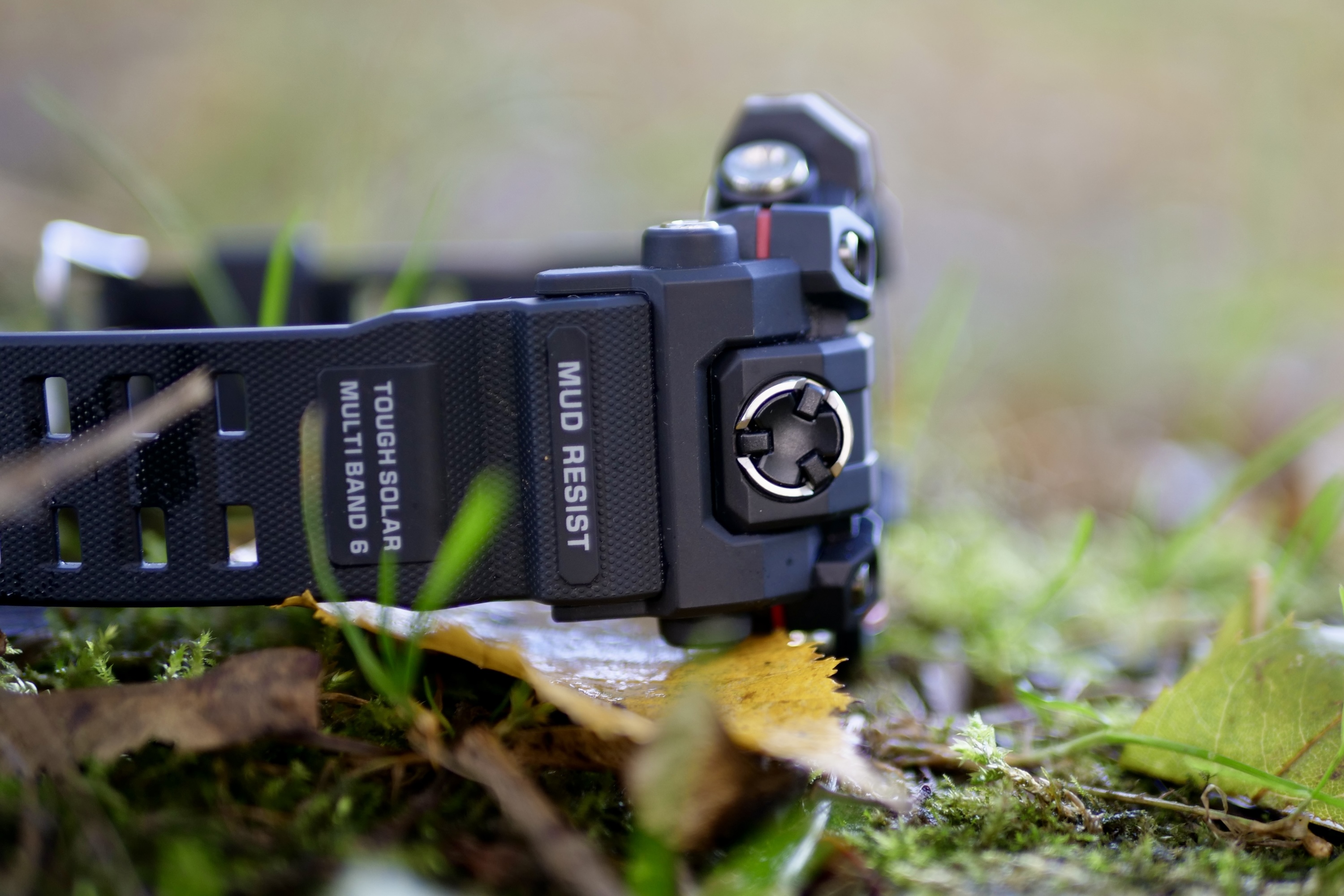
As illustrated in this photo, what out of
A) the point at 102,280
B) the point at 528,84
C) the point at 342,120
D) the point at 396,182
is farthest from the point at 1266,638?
the point at 396,182

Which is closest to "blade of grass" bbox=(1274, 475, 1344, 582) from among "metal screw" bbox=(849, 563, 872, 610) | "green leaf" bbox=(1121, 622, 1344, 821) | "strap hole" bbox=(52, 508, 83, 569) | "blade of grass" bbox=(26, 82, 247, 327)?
"green leaf" bbox=(1121, 622, 1344, 821)

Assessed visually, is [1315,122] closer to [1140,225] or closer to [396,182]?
[1140,225]

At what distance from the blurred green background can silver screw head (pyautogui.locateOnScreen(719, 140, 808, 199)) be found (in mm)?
1646

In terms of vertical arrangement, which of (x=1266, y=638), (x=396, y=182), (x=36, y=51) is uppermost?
(x=36, y=51)

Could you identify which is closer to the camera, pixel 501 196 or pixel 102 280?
pixel 102 280

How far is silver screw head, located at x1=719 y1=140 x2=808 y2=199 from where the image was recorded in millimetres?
1415

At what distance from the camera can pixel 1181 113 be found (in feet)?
18.8

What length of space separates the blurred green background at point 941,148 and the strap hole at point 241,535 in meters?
1.56

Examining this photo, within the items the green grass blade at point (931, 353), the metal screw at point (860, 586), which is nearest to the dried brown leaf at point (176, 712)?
the metal screw at point (860, 586)

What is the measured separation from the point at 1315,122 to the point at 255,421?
5.64 metres

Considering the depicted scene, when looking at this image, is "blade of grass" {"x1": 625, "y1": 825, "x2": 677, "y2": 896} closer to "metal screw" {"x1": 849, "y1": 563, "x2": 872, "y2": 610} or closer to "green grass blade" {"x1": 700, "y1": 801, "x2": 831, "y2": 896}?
"green grass blade" {"x1": 700, "y1": 801, "x2": 831, "y2": 896}

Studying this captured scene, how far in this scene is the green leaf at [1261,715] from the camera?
1.13m

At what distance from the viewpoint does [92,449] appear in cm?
120

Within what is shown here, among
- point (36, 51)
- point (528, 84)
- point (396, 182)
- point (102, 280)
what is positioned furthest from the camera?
point (36, 51)
